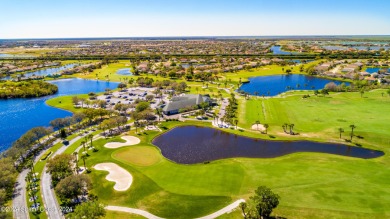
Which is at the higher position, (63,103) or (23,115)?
(63,103)

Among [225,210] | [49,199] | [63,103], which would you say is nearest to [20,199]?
[49,199]

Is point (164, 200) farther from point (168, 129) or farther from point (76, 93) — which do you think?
point (76, 93)

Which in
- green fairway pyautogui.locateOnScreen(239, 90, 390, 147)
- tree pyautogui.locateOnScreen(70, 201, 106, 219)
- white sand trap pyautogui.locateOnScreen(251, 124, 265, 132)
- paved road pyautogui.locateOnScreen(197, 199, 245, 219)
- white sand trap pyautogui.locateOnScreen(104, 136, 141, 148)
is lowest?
paved road pyautogui.locateOnScreen(197, 199, 245, 219)

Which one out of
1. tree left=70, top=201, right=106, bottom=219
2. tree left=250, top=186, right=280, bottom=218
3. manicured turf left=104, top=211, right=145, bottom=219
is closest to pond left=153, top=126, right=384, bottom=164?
manicured turf left=104, top=211, right=145, bottom=219

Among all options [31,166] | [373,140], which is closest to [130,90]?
[31,166]

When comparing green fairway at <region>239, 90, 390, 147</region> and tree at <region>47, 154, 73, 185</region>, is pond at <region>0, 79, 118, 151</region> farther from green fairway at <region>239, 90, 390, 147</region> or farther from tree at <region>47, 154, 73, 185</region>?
green fairway at <region>239, 90, 390, 147</region>

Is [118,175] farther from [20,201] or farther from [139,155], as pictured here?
[20,201]

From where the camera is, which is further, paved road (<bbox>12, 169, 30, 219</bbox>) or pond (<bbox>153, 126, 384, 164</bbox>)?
pond (<bbox>153, 126, 384, 164</bbox>)
